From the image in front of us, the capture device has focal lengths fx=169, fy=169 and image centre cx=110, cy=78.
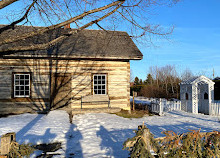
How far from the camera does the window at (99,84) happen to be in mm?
12250

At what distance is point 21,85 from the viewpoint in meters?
11.4

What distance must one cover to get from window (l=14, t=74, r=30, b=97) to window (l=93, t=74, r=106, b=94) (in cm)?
456

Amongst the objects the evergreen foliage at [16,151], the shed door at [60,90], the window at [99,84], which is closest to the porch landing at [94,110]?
the shed door at [60,90]

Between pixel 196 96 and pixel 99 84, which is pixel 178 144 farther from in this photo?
pixel 196 96

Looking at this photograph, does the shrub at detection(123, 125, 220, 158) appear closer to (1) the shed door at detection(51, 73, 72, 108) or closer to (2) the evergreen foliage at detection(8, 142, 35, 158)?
(2) the evergreen foliage at detection(8, 142, 35, 158)

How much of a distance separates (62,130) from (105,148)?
2567 mm

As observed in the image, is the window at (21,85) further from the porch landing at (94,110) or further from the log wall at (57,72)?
the porch landing at (94,110)

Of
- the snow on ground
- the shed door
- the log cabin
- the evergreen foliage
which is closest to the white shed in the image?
the log cabin

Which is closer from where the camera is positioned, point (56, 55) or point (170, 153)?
point (170, 153)

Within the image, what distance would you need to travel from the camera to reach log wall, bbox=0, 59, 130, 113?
11.3 meters

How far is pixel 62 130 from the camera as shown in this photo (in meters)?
7.32

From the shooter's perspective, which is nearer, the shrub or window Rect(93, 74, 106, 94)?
the shrub

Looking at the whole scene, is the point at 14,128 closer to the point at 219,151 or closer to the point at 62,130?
the point at 62,130

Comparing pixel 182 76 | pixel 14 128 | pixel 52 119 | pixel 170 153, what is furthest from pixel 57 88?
pixel 182 76
